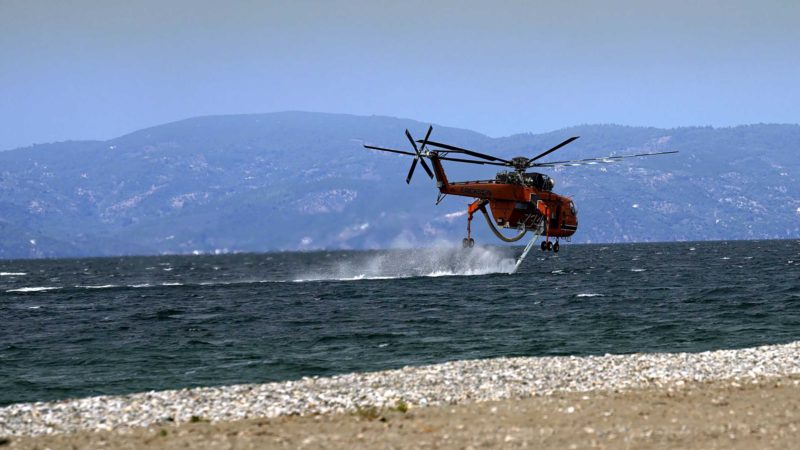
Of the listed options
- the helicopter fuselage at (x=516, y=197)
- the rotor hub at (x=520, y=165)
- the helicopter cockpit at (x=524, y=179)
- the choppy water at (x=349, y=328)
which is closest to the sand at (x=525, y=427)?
the choppy water at (x=349, y=328)

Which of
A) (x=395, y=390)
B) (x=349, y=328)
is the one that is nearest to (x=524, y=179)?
(x=349, y=328)

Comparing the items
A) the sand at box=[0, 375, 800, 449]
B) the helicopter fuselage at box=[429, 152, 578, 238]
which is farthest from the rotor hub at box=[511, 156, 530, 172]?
the sand at box=[0, 375, 800, 449]

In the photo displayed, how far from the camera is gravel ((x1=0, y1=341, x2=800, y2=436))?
26.8 m

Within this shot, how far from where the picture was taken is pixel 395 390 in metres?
29.7

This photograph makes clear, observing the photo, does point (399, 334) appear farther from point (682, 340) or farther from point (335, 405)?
point (335, 405)

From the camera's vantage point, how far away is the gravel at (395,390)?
26.8 m

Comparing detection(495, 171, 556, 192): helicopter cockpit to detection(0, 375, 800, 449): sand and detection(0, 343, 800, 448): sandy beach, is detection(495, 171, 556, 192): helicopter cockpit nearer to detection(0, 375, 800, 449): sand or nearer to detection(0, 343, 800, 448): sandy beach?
detection(0, 343, 800, 448): sandy beach

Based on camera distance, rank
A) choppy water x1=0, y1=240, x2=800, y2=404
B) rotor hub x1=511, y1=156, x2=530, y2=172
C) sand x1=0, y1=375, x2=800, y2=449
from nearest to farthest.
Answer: sand x1=0, y1=375, x2=800, y2=449
choppy water x1=0, y1=240, x2=800, y2=404
rotor hub x1=511, y1=156, x2=530, y2=172

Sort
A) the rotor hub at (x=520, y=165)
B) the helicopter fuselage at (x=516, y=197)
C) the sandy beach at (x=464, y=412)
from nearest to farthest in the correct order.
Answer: the sandy beach at (x=464, y=412), the helicopter fuselage at (x=516, y=197), the rotor hub at (x=520, y=165)

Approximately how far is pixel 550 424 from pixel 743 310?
51.1 m

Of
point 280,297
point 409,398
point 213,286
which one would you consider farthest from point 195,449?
point 213,286

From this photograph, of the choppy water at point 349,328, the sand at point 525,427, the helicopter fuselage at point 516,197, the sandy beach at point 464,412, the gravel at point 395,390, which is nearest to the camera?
the sand at point 525,427

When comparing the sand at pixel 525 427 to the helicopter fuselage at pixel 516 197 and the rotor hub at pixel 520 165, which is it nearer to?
the helicopter fuselage at pixel 516 197

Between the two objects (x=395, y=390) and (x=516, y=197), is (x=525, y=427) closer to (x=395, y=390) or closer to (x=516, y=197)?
(x=395, y=390)
